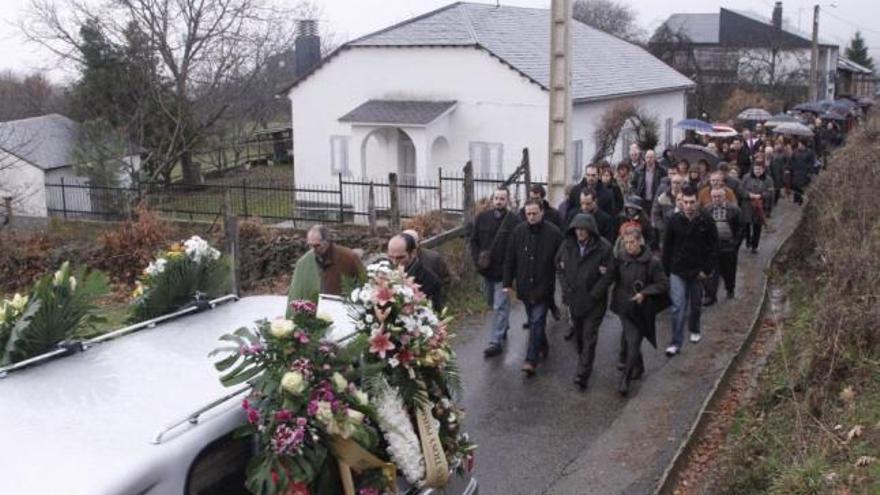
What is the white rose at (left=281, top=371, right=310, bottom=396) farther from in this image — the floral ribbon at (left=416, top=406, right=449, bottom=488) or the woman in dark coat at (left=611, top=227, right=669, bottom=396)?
the woman in dark coat at (left=611, top=227, right=669, bottom=396)

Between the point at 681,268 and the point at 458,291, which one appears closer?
the point at 681,268

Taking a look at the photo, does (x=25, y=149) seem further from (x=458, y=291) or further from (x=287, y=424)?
(x=287, y=424)

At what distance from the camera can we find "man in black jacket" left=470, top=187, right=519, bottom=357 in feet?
31.8

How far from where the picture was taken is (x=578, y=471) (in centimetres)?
689

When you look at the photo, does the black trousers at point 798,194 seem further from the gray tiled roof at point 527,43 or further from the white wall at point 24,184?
the white wall at point 24,184

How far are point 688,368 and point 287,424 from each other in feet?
19.9

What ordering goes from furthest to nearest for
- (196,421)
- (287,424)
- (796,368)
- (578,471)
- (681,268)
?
(681,268) < (796,368) < (578,471) < (287,424) < (196,421)

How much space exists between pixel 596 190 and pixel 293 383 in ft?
27.9

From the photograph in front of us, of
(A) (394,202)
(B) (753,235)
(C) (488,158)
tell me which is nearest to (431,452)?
(B) (753,235)

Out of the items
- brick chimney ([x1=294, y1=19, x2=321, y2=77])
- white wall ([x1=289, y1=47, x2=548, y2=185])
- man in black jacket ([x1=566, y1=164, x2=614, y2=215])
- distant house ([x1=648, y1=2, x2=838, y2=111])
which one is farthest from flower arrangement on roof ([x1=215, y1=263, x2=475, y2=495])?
distant house ([x1=648, y1=2, x2=838, y2=111])

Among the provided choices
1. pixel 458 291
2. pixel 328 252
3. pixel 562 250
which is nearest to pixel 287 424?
pixel 328 252

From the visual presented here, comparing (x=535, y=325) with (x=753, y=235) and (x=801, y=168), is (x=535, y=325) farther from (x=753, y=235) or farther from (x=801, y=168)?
(x=801, y=168)

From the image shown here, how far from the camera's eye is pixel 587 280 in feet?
27.9

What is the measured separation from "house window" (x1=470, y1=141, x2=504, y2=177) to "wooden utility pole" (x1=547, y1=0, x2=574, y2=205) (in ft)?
41.7
